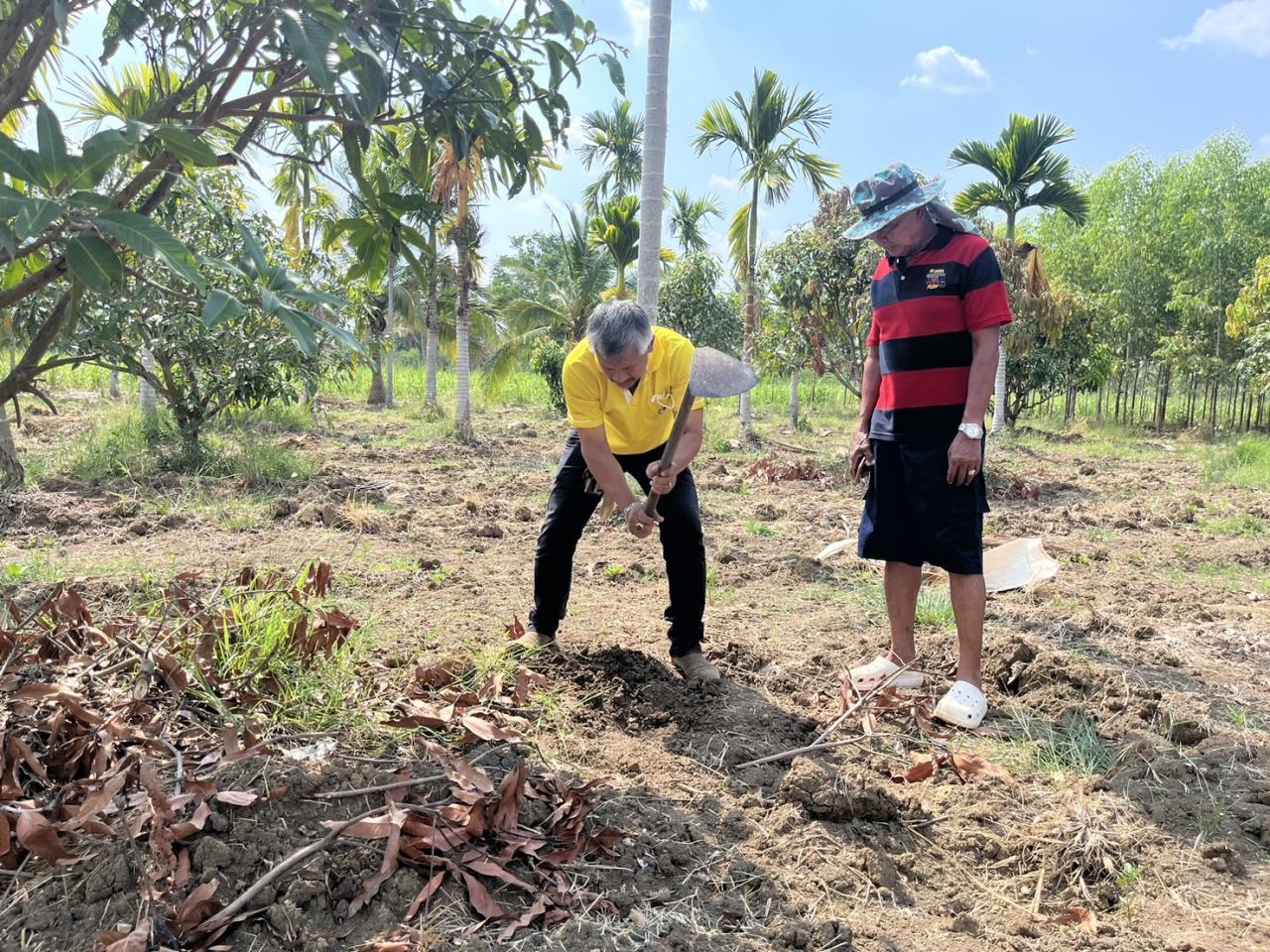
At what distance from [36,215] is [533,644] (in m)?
2.28

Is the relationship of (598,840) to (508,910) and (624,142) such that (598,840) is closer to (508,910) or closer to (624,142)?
(508,910)

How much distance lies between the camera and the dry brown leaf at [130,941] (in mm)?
1419

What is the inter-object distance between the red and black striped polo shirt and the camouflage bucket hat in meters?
0.13

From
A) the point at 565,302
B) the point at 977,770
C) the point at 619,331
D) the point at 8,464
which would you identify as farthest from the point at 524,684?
the point at 565,302

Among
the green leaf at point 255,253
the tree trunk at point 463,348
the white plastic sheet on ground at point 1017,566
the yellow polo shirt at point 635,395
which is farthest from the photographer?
the tree trunk at point 463,348

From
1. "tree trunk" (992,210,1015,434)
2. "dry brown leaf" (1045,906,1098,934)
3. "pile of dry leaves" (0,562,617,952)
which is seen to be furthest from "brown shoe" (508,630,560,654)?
"tree trunk" (992,210,1015,434)

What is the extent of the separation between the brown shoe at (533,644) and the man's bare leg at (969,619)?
146 cm

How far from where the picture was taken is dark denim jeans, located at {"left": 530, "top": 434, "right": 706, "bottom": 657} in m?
3.00

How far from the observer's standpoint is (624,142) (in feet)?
58.2

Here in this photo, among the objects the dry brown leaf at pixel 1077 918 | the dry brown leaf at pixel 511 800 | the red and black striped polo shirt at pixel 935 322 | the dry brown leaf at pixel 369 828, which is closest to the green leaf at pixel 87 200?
the dry brown leaf at pixel 369 828

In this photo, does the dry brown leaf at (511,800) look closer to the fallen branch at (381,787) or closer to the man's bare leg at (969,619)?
the fallen branch at (381,787)

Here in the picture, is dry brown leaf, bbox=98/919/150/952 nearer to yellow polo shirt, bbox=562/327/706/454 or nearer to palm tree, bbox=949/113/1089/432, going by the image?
yellow polo shirt, bbox=562/327/706/454

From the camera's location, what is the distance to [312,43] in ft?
4.50

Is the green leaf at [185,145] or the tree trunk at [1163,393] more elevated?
the green leaf at [185,145]
